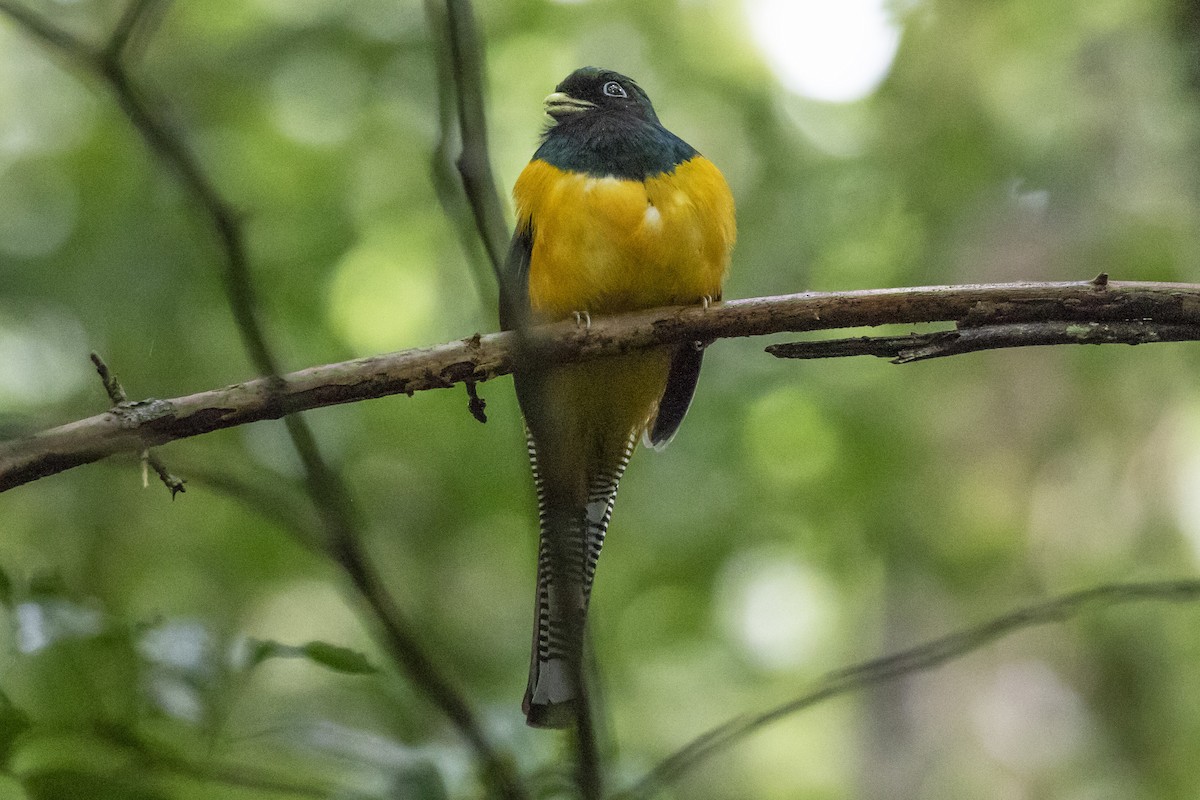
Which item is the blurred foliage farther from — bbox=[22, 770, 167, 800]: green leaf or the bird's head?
bbox=[22, 770, 167, 800]: green leaf

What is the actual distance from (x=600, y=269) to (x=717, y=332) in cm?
62

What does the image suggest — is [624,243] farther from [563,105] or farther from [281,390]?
[281,390]

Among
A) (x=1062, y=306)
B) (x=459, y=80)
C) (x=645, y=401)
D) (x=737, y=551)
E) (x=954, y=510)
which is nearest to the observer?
(x=459, y=80)

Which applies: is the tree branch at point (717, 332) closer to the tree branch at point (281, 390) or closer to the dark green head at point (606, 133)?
the dark green head at point (606, 133)

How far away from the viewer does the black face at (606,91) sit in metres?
4.09

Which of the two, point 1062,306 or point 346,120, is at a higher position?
point 346,120

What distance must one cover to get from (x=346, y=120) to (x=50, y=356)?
235cm

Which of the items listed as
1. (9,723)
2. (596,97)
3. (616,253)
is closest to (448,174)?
Result: (9,723)

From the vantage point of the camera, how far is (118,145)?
6758 millimetres

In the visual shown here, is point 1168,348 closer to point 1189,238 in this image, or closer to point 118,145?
point 1189,238

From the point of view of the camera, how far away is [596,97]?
13.6ft

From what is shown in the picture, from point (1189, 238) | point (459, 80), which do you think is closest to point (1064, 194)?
point (1189, 238)

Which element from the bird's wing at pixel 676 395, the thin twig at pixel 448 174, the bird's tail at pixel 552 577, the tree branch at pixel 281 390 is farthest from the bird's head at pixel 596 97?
the tree branch at pixel 281 390

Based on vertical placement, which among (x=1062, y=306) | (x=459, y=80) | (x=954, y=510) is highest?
(x=954, y=510)
